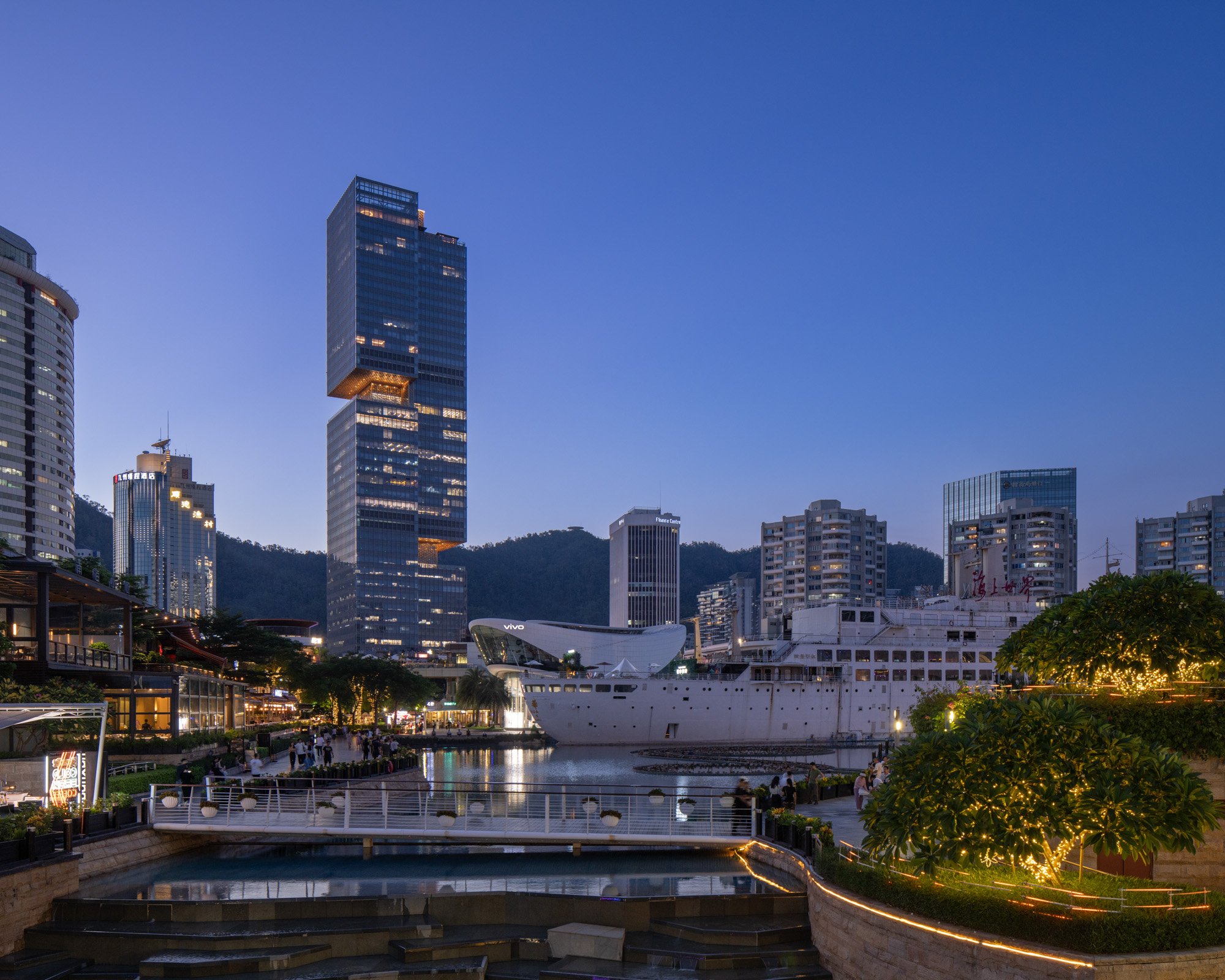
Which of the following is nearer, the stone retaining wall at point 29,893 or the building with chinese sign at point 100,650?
the stone retaining wall at point 29,893

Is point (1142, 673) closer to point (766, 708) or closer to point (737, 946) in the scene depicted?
point (737, 946)

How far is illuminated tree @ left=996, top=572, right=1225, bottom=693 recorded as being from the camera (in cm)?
1642

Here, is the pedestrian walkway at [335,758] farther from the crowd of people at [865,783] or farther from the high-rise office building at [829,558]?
the high-rise office building at [829,558]

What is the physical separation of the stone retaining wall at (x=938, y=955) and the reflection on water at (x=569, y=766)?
21.0m

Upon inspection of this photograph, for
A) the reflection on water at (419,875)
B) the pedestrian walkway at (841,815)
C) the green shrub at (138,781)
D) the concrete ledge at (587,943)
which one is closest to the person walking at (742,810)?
the reflection on water at (419,875)

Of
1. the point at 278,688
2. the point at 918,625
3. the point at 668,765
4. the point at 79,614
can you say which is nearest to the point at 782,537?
the point at 918,625

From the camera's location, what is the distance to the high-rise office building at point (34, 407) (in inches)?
4067

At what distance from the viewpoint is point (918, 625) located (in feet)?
295

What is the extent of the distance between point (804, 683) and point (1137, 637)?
2725 inches

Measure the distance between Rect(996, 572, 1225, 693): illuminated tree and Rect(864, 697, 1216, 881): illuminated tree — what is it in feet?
8.55

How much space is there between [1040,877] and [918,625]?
78.3m

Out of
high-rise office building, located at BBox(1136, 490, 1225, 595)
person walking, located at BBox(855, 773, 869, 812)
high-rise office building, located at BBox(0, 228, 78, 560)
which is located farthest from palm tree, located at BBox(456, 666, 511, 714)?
high-rise office building, located at BBox(1136, 490, 1225, 595)

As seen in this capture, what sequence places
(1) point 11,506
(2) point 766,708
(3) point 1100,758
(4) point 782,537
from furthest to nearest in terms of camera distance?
(4) point 782,537 → (1) point 11,506 → (2) point 766,708 → (3) point 1100,758

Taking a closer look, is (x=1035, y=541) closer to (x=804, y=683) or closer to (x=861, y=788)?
(x=804, y=683)
